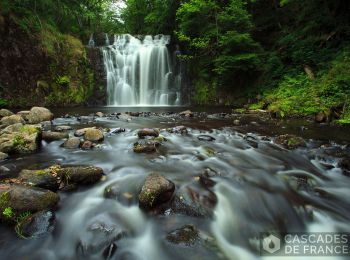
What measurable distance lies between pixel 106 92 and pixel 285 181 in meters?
15.9

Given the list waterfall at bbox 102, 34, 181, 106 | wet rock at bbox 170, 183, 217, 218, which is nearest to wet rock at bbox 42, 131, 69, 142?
wet rock at bbox 170, 183, 217, 218

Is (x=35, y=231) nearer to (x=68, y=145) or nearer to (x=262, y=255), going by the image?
(x=262, y=255)

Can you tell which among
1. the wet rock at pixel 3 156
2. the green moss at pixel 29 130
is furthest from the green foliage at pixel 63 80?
the wet rock at pixel 3 156

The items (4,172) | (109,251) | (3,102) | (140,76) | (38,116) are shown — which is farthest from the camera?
(140,76)

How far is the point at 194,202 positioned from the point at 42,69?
1552 cm

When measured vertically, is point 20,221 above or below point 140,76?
below

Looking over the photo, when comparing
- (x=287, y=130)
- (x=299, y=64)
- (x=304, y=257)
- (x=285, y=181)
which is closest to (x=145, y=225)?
(x=304, y=257)

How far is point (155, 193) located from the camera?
10.4 feet

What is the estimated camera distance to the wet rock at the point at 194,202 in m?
3.08

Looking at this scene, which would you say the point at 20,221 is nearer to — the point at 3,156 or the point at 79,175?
the point at 79,175

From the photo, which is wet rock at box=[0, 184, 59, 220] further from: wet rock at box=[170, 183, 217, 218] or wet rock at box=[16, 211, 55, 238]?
wet rock at box=[170, 183, 217, 218]

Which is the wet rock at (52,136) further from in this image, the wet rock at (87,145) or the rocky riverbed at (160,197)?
the wet rock at (87,145)

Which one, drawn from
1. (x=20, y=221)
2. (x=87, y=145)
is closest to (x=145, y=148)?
(x=87, y=145)

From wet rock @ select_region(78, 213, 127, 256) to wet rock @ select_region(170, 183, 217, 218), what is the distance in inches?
27.7
